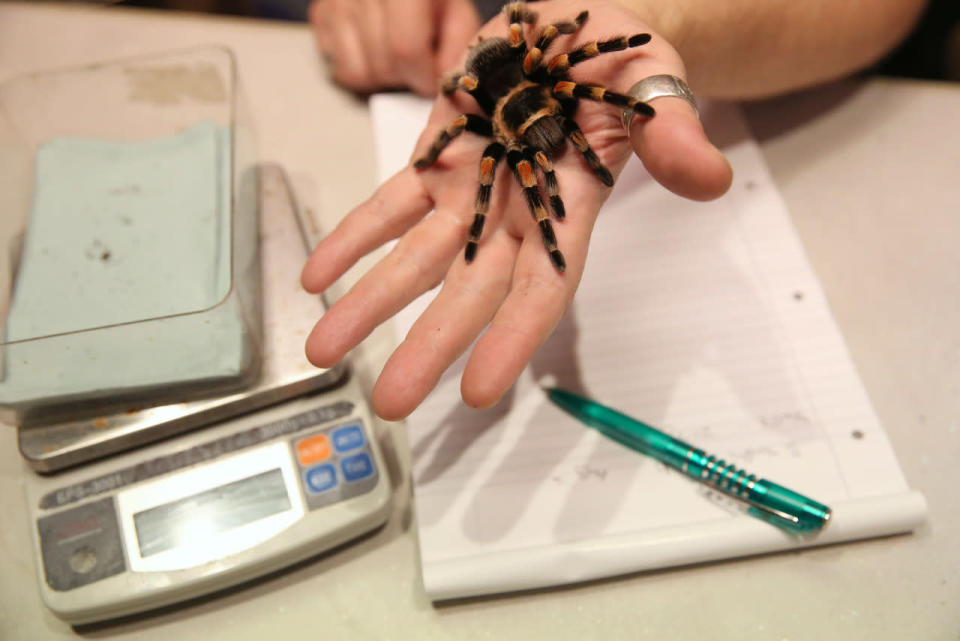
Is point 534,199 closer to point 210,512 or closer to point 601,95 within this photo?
point 601,95

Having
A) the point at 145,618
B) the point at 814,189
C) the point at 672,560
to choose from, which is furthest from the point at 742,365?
the point at 145,618

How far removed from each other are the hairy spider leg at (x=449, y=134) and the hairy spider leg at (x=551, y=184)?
110 mm

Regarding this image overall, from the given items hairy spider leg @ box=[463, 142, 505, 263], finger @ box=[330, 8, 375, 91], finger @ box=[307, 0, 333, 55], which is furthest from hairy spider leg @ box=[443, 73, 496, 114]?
finger @ box=[307, 0, 333, 55]

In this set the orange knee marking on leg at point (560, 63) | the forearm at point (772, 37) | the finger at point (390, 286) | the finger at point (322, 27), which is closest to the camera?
the finger at point (390, 286)

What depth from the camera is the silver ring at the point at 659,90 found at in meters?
0.63

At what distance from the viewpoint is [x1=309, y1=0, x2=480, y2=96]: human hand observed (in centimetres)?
106

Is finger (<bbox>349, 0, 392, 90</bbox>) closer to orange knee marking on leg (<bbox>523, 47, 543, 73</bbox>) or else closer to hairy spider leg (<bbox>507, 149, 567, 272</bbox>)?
orange knee marking on leg (<bbox>523, 47, 543, 73</bbox>)

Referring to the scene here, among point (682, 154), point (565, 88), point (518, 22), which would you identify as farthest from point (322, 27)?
point (682, 154)

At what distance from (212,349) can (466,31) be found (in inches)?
26.3

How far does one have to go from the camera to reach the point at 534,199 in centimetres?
71

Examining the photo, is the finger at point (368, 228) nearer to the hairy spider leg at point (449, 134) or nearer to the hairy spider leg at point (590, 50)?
the hairy spider leg at point (449, 134)

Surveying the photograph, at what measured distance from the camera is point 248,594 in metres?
0.73

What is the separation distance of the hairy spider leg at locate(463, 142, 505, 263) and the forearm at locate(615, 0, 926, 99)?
27 centimetres

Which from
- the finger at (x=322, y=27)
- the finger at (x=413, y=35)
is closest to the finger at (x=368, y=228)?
the finger at (x=413, y=35)
